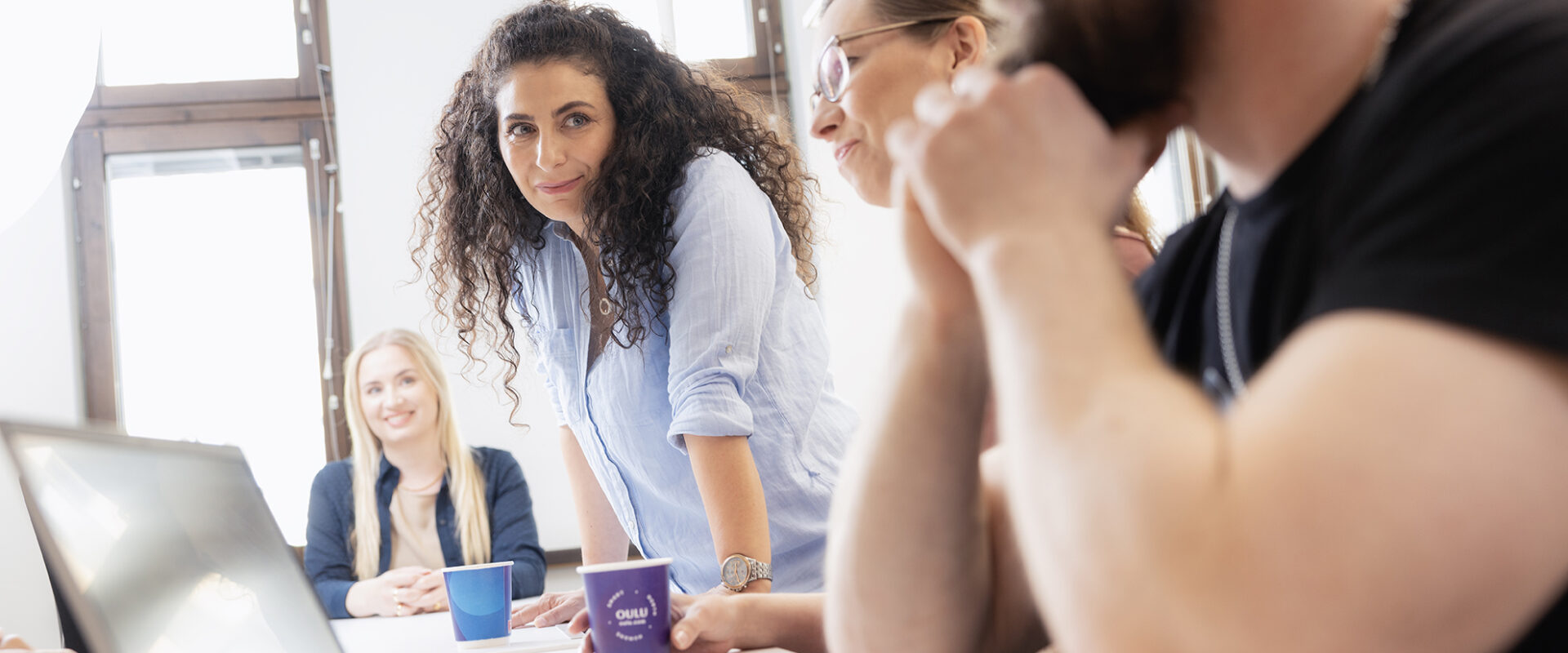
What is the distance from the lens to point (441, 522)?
3215 millimetres

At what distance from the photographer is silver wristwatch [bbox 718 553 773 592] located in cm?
132

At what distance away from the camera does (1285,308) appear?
58 centimetres

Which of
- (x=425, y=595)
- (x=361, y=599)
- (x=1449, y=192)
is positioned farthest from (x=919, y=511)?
(x=361, y=599)

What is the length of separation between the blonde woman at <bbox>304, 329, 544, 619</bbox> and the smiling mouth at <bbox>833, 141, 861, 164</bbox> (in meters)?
1.77

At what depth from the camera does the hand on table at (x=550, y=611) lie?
1.53 meters

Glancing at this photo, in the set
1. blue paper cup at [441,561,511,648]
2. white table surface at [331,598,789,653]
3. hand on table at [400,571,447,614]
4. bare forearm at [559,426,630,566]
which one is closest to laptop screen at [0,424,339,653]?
white table surface at [331,598,789,653]

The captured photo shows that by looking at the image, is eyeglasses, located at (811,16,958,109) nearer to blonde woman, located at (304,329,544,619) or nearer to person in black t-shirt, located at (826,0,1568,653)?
person in black t-shirt, located at (826,0,1568,653)

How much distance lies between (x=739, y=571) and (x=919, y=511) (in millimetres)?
672

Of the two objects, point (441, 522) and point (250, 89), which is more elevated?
point (250, 89)

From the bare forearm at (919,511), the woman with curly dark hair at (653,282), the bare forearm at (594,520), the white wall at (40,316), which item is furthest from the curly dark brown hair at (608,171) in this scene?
the white wall at (40,316)

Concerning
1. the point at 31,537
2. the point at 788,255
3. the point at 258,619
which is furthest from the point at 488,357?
the point at 258,619

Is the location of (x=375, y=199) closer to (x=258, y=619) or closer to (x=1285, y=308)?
(x=258, y=619)

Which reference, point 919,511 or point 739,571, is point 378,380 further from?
point 919,511

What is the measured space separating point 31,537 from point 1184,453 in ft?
12.2
